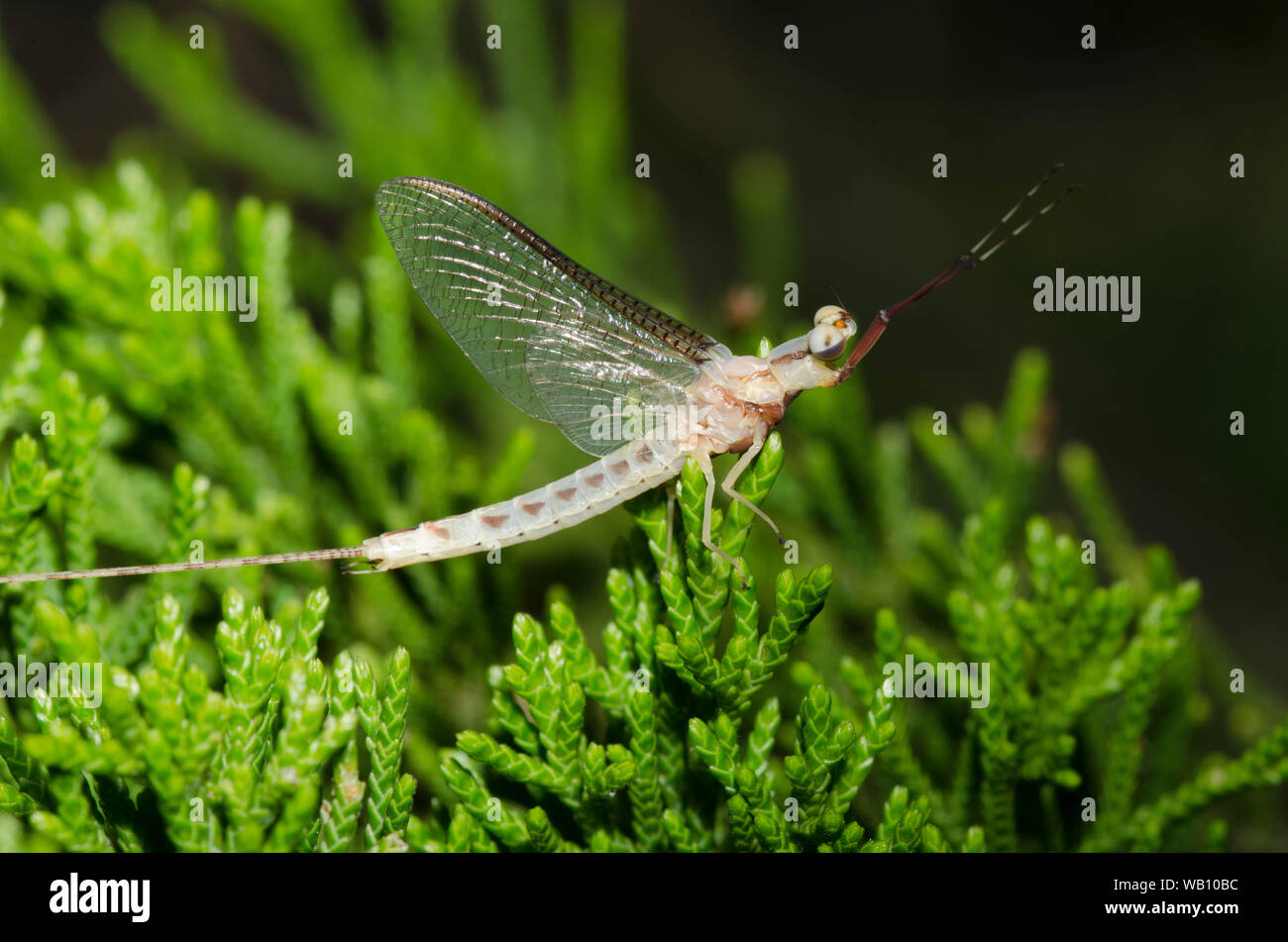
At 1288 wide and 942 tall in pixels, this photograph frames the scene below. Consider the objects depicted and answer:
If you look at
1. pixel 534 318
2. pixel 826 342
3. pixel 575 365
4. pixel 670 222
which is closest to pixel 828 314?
pixel 826 342

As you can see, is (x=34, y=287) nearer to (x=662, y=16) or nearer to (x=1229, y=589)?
(x=662, y=16)

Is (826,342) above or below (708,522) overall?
above

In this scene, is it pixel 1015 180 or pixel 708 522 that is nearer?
pixel 708 522

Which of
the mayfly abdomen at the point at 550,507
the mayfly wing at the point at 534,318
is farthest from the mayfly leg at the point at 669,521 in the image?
the mayfly wing at the point at 534,318

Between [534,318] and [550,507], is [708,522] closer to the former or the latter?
[550,507]

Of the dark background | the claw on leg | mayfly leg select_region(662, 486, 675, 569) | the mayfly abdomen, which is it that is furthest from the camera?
the dark background

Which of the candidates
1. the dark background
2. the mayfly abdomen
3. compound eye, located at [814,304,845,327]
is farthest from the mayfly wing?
the dark background

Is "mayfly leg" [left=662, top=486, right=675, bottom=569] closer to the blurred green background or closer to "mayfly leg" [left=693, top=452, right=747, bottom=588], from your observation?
"mayfly leg" [left=693, top=452, right=747, bottom=588]

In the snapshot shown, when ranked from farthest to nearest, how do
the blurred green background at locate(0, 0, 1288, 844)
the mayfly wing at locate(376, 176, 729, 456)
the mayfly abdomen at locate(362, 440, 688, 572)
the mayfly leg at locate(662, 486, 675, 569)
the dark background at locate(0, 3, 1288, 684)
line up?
the dark background at locate(0, 3, 1288, 684) → the blurred green background at locate(0, 0, 1288, 844) → the mayfly wing at locate(376, 176, 729, 456) → the mayfly abdomen at locate(362, 440, 688, 572) → the mayfly leg at locate(662, 486, 675, 569)
